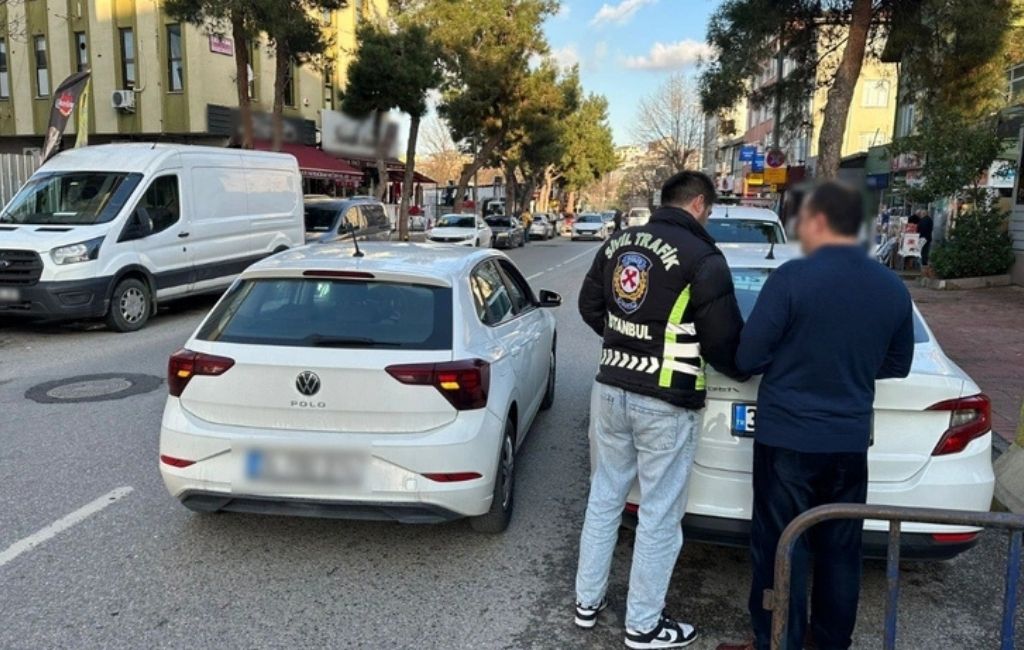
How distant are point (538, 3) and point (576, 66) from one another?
23.6ft

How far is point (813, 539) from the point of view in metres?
2.88

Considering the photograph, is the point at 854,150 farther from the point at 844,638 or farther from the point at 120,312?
the point at 844,638

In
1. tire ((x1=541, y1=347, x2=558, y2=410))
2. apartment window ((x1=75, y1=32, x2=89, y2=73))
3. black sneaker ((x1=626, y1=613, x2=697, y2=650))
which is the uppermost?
apartment window ((x1=75, y1=32, x2=89, y2=73))

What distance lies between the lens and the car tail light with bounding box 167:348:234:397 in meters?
3.72

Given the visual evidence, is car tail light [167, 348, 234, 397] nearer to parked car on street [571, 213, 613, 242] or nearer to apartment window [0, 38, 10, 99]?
apartment window [0, 38, 10, 99]

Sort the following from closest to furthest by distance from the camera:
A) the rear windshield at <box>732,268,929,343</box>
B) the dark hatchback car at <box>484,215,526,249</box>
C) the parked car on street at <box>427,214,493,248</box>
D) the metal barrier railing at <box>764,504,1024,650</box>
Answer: the metal barrier railing at <box>764,504,1024,650</box> → the rear windshield at <box>732,268,929,343</box> → the parked car on street at <box>427,214,493,248</box> → the dark hatchback car at <box>484,215,526,249</box>

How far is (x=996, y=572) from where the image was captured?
3.94 m

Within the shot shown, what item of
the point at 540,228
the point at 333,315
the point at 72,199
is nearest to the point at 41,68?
the point at 540,228

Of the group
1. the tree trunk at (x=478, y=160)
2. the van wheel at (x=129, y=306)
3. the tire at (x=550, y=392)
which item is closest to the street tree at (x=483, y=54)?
the tree trunk at (x=478, y=160)

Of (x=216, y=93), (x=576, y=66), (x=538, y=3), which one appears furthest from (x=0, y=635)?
(x=576, y=66)

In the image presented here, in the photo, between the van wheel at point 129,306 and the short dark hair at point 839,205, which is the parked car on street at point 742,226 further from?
the short dark hair at point 839,205

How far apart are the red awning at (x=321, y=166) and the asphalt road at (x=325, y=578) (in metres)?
23.3

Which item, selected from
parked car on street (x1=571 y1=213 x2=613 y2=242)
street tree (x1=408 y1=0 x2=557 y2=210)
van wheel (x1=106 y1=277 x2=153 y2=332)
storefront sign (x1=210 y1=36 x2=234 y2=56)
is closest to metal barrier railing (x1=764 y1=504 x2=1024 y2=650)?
van wheel (x1=106 y1=277 x2=153 y2=332)

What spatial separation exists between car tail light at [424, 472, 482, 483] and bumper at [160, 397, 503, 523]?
0.05 feet
